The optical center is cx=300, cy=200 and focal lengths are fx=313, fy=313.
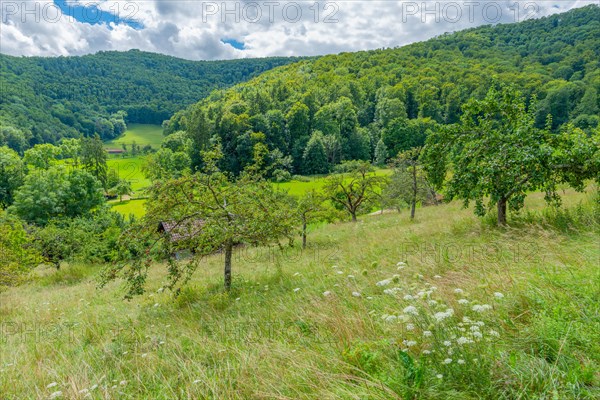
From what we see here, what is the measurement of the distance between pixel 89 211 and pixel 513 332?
7055 cm

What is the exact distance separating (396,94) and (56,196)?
102349mm

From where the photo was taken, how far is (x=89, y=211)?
5962 cm

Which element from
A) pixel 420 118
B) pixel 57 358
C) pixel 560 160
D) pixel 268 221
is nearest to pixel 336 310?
pixel 57 358

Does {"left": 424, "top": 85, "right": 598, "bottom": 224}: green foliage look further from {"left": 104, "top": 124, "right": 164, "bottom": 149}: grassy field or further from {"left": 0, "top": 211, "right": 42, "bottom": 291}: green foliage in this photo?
{"left": 104, "top": 124, "right": 164, "bottom": 149}: grassy field

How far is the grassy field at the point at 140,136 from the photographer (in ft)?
449

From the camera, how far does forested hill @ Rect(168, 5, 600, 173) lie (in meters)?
84.0

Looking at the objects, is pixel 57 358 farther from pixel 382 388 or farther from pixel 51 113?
pixel 51 113

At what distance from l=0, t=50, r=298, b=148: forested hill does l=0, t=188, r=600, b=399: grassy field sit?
5190 inches

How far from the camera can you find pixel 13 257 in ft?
63.1

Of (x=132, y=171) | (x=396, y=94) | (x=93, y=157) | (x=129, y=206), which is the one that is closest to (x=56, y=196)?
(x=129, y=206)

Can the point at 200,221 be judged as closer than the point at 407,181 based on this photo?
Yes

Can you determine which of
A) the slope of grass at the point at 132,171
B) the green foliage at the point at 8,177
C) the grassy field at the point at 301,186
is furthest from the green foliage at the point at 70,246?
the slope of grass at the point at 132,171

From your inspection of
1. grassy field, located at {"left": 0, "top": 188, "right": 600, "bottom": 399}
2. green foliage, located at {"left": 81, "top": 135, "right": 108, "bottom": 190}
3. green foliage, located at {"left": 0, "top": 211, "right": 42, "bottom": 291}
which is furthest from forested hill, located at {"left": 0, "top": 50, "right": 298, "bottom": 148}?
grassy field, located at {"left": 0, "top": 188, "right": 600, "bottom": 399}

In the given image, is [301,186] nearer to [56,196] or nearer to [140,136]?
[56,196]
